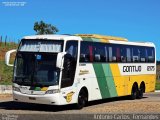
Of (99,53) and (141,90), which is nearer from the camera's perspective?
(99,53)

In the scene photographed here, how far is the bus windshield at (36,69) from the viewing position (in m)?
19.4

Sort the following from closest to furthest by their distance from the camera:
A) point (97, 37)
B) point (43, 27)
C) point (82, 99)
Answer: point (82, 99) < point (97, 37) < point (43, 27)

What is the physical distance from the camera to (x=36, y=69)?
19703mm

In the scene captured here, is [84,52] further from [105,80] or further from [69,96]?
[105,80]

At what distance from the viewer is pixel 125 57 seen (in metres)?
26.3

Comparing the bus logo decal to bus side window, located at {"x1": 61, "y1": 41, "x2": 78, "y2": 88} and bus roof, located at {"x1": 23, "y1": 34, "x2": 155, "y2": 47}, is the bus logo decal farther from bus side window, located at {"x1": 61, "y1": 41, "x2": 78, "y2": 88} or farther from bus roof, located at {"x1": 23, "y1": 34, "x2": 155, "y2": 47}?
bus roof, located at {"x1": 23, "y1": 34, "x2": 155, "y2": 47}

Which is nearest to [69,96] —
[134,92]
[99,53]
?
[99,53]

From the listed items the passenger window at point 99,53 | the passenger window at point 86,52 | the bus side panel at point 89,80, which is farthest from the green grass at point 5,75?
the passenger window at point 86,52

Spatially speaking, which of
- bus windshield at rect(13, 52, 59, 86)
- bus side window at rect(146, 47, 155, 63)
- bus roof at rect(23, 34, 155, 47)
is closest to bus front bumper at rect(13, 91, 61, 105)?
bus windshield at rect(13, 52, 59, 86)

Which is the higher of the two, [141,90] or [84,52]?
[84,52]

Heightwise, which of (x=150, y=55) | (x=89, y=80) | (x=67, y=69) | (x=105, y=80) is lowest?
(x=105, y=80)

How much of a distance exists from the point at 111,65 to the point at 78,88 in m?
4.22

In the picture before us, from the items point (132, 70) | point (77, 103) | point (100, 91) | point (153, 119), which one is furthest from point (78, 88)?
point (132, 70)

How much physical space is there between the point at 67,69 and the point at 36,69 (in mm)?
1311
